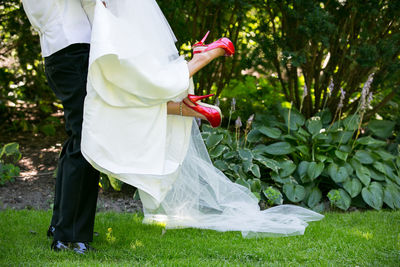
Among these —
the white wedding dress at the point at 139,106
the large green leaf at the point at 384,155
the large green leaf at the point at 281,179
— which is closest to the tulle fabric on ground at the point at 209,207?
the white wedding dress at the point at 139,106

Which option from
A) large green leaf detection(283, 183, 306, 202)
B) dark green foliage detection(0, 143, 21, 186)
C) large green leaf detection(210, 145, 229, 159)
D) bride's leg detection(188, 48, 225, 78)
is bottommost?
dark green foliage detection(0, 143, 21, 186)

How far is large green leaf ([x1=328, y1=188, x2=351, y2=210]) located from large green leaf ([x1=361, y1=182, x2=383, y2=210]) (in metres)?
0.14

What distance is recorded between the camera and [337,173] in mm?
4176

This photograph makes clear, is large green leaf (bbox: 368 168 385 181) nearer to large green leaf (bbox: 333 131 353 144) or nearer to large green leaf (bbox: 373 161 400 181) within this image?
large green leaf (bbox: 373 161 400 181)

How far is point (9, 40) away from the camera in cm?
562

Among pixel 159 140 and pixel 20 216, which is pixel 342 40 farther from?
pixel 20 216

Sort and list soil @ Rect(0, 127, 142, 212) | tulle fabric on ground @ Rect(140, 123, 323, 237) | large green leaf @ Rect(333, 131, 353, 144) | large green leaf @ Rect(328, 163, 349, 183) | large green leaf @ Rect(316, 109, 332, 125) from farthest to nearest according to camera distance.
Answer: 1. large green leaf @ Rect(316, 109, 332, 125)
2. large green leaf @ Rect(333, 131, 353, 144)
3. large green leaf @ Rect(328, 163, 349, 183)
4. soil @ Rect(0, 127, 142, 212)
5. tulle fabric on ground @ Rect(140, 123, 323, 237)

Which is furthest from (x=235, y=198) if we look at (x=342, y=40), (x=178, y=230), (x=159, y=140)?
(x=342, y=40)

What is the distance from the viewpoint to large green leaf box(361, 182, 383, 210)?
404cm

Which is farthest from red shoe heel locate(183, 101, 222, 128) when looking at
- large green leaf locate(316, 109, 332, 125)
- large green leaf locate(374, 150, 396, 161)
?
large green leaf locate(374, 150, 396, 161)

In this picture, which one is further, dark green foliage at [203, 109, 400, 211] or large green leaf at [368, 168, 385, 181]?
large green leaf at [368, 168, 385, 181]

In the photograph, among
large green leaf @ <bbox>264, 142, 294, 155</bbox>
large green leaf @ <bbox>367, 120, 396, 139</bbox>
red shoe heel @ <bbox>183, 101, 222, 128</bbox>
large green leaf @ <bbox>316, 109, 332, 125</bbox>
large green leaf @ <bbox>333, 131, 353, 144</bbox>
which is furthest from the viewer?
large green leaf @ <bbox>367, 120, 396, 139</bbox>

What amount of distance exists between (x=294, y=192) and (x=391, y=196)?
0.83m

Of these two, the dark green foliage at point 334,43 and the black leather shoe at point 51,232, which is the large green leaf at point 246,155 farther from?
the black leather shoe at point 51,232
